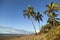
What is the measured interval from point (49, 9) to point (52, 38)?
37.2 meters

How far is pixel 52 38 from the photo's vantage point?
16922 millimetres

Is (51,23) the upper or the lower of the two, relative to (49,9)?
lower

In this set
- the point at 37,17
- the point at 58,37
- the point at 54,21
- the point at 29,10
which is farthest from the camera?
the point at 37,17

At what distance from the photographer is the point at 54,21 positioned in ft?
170

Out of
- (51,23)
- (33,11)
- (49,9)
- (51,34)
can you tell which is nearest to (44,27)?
(51,23)

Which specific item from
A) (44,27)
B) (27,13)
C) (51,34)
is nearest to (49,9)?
(44,27)

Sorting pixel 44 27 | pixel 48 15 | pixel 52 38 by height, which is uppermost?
pixel 48 15

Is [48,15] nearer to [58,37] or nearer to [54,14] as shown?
[54,14]

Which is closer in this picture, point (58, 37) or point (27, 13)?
point (58, 37)

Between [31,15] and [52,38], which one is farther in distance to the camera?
[31,15]

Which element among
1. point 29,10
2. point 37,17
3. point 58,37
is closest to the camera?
point 58,37

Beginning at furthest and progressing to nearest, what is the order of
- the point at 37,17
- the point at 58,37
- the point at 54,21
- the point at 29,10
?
the point at 37,17
the point at 29,10
the point at 54,21
the point at 58,37

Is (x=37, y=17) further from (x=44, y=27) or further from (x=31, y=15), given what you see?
(x=44, y=27)

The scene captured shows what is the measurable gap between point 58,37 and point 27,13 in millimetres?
43897
